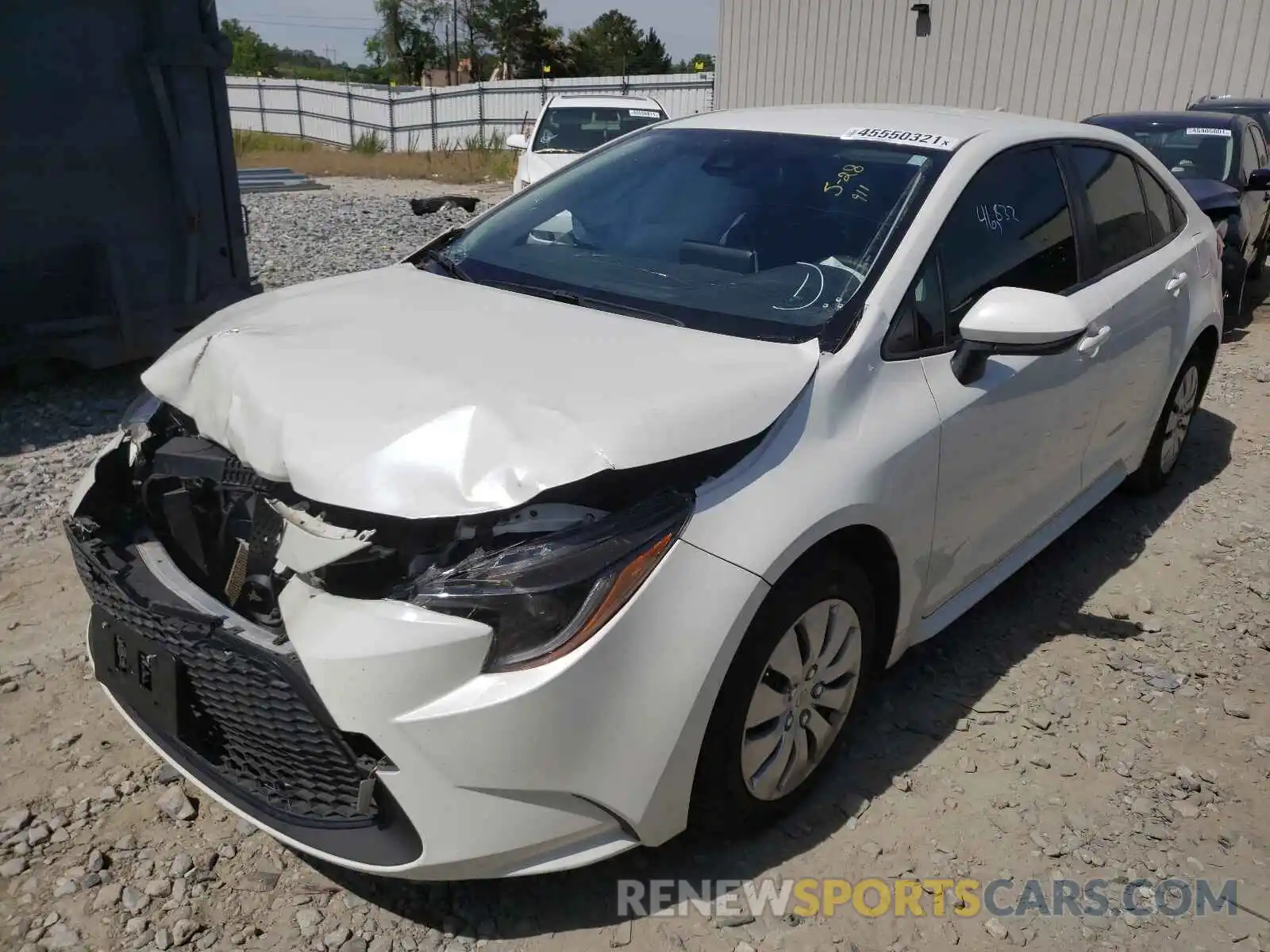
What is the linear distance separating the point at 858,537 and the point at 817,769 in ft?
2.11

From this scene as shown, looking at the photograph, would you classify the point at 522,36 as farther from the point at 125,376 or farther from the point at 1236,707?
the point at 1236,707

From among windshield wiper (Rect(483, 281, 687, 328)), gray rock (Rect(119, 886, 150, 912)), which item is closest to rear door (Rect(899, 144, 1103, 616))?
windshield wiper (Rect(483, 281, 687, 328))

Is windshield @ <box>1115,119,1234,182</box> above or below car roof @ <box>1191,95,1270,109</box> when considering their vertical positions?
below

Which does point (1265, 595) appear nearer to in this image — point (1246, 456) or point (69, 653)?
A: point (1246, 456)

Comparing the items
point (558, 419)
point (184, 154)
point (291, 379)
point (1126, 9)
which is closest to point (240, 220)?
point (184, 154)

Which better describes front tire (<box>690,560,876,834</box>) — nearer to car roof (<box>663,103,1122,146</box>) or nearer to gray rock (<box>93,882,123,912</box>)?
gray rock (<box>93,882,123,912</box>)

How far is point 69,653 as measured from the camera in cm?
334

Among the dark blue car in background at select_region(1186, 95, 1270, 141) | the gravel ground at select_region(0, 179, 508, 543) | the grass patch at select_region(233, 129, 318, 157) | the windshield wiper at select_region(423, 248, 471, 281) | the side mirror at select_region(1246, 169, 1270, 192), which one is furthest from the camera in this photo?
the grass patch at select_region(233, 129, 318, 157)

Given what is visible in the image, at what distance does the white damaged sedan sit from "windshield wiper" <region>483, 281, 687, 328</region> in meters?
0.01

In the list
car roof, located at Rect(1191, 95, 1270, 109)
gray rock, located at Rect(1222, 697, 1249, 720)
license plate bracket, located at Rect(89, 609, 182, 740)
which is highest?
car roof, located at Rect(1191, 95, 1270, 109)

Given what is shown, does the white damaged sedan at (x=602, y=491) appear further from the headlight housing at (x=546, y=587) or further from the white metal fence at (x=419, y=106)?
the white metal fence at (x=419, y=106)

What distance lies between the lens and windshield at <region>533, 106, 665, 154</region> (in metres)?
11.9

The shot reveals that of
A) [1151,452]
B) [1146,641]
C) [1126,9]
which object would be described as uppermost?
[1126,9]

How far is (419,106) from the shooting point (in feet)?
102
